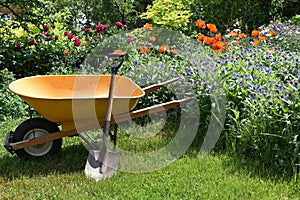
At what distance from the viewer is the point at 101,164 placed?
9.90ft

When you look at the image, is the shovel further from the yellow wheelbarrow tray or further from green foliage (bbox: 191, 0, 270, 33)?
green foliage (bbox: 191, 0, 270, 33)

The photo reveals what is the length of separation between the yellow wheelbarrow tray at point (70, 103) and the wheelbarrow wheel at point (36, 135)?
0.03m

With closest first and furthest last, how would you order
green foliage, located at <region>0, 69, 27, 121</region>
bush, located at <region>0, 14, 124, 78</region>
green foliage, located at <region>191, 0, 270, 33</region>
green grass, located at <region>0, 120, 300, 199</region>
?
green grass, located at <region>0, 120, 300, 199</region> → green foliage, located at <region>0, 69, 27, 121</region> → bush, located at <region>0, 14, 124, 78</region> → green foliage, located at <region>191, 0, 270, 33</region>

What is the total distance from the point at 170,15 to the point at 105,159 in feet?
15.5

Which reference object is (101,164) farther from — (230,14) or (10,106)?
(230,14)

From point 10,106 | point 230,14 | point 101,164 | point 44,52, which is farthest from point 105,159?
point 230,14

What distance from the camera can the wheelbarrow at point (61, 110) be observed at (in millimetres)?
2994

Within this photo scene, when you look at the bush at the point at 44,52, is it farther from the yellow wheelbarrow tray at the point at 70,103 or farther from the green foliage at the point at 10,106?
the yellow wheelbarrow tray at the point at 70,103

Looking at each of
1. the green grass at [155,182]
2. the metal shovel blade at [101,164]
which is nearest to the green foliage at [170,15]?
the green grass at [155,182]

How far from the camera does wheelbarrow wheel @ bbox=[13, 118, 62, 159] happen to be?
3203 millimetres

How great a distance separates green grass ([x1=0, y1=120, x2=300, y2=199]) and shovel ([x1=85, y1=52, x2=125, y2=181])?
0.06 m

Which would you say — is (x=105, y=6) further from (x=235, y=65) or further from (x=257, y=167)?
(x=257, y=167)

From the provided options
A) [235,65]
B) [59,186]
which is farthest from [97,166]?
[235,65]

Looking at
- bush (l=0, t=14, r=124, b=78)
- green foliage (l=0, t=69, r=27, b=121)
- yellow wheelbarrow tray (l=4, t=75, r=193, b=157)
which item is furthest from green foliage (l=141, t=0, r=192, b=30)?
yellow wheelbarrow tray (l=4, t=75, r=193, b=157)
